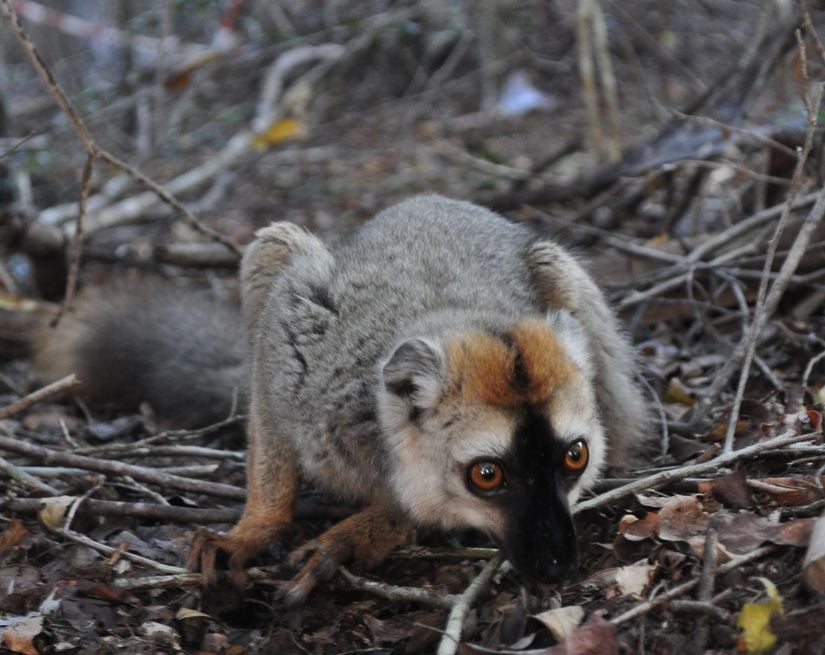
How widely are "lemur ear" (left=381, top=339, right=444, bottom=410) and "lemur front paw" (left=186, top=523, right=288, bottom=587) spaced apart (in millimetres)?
1104

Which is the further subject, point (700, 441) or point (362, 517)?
point (700, 441)

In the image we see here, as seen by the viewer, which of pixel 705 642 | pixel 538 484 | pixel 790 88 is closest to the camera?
pixel 705 642

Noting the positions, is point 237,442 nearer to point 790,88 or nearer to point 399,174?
point 399,174

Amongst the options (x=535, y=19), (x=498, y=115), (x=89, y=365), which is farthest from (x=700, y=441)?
(x=535, y=19)

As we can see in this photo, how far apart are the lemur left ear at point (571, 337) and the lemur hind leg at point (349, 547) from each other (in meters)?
1.07

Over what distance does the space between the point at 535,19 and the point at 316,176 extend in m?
4.51

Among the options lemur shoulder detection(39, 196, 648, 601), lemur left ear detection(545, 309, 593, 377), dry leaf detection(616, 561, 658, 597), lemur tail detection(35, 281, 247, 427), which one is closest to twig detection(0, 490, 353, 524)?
lemur shoulder detection(39, 196, 648, 601)

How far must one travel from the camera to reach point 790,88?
10336 mm

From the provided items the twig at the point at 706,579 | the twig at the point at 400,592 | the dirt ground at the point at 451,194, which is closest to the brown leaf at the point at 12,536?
the dirt ground at the point at 451,194

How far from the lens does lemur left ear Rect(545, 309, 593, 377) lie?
429 centimetres

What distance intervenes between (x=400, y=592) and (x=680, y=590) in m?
1.16

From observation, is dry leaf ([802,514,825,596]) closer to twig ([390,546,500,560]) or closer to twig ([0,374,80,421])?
twig ([390,546,500,560])

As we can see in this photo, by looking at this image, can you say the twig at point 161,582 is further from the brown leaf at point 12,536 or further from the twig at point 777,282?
the twig at point 777,282

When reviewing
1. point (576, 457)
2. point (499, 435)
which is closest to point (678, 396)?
point (576, 457)
